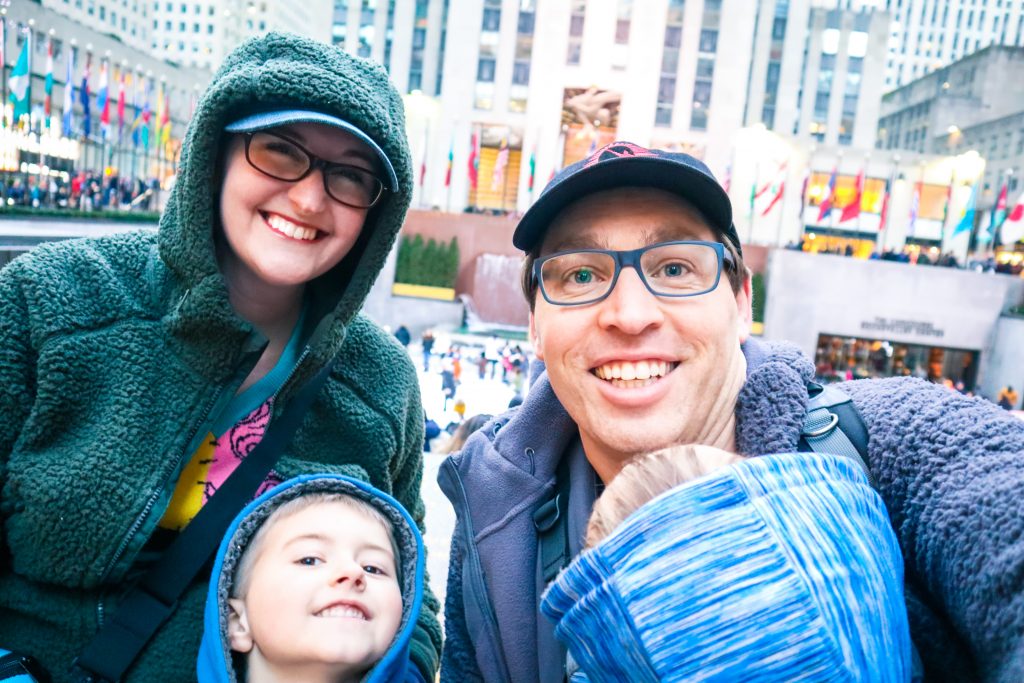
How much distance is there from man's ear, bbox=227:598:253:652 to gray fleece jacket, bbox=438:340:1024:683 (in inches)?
20.4

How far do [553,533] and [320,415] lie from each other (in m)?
0.85

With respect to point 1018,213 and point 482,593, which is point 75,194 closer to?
point 482,593

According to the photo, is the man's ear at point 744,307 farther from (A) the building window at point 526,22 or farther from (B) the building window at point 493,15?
(B) the building window at point 493,15

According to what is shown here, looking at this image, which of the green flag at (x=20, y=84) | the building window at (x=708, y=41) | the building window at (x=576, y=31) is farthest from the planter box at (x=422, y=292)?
the building window at (x=708, y=41)

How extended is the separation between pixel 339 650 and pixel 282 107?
140 centimetres

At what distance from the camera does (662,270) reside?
5.68ft

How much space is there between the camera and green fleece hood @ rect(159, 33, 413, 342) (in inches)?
76.5

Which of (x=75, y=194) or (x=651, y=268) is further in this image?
(x=75, y=194)

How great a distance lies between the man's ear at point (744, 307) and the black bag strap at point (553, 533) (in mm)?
627

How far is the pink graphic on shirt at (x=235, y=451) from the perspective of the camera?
6.77ft

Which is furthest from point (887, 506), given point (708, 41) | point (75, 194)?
point (708, 41)

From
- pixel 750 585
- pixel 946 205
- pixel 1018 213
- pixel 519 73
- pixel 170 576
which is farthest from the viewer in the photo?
pixel 519 73

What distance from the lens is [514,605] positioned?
181 cm

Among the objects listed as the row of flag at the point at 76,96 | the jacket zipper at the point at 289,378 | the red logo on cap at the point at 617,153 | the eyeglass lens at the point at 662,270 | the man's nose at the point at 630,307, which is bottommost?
the jacket zipper at the point at 289,378
